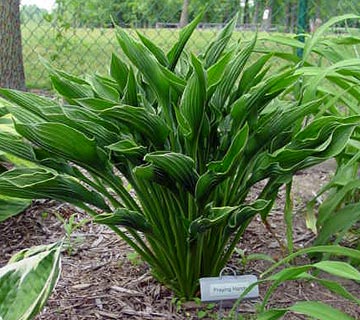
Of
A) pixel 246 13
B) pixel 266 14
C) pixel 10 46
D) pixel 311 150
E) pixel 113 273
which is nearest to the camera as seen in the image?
pixel 311 150

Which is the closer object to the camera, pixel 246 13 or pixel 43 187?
pixel 43 187

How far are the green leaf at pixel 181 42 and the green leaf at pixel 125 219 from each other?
0.45 meters

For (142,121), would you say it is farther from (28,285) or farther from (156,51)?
(28,285)

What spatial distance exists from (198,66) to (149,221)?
20.5 inches

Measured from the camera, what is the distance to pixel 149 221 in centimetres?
167

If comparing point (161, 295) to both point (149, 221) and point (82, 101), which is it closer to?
point (149, 221)

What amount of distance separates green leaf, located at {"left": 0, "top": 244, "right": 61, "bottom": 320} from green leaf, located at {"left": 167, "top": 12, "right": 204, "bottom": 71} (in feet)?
2.02

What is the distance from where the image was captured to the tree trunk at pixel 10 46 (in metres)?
3.42

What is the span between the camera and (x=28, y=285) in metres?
1.39

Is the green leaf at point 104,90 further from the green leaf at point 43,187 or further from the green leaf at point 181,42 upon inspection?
the green leaf at point 43,187

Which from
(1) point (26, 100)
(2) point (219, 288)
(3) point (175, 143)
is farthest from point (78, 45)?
(2) point (219, 288)

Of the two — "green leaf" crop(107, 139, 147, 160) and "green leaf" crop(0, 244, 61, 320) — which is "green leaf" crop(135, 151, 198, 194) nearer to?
"green leaf" crop(107, 139, 147, 160)

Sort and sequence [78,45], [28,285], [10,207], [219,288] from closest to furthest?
[28,285] < [219,288] < [10,207] < [78,45]

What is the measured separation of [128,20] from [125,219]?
3.66 metres
